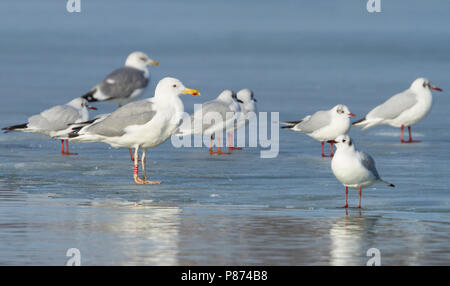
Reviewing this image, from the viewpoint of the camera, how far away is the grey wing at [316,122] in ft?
53.2

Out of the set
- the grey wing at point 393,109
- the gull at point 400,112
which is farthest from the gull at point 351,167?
Result: the grey wing at point 393,109

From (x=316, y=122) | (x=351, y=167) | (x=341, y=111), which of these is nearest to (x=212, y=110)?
(x=316, y=122)

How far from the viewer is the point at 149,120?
43.0 feet

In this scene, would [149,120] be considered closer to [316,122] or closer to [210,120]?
[210,120]

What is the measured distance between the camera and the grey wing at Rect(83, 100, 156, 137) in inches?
518

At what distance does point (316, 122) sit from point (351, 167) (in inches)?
215

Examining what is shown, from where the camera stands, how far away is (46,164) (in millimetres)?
14367

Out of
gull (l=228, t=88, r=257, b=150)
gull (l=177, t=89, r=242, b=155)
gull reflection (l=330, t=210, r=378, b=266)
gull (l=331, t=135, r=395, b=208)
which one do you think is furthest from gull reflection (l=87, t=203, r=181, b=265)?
gull (l=228, t=88, r=257, b=150)

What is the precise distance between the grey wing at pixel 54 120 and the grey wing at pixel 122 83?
4250 millimetres

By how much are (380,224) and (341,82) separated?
17999mm

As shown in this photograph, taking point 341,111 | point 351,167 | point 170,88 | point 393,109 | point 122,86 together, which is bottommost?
point 351,167

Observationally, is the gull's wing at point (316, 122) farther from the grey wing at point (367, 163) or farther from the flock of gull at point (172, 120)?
the grey wing at point (367, 163)

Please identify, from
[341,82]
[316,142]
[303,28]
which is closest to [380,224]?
[316,142]

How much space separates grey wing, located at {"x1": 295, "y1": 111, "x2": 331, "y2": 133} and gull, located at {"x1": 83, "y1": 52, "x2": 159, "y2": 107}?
5.47m
